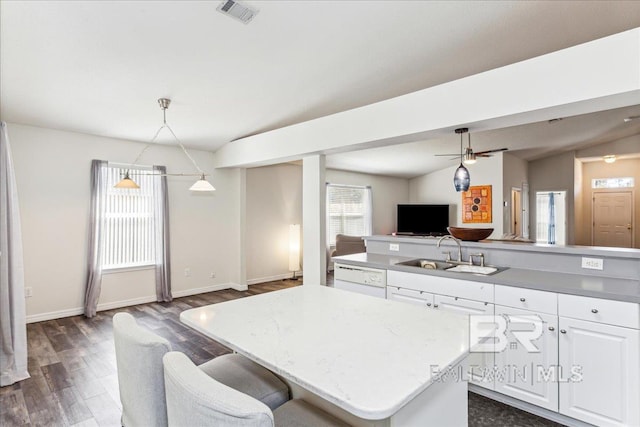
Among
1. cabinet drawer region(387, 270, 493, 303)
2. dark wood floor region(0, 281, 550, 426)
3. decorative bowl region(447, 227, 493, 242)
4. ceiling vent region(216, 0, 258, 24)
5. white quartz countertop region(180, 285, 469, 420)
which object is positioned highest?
ceiling vent region(216, 0, 258, 24)

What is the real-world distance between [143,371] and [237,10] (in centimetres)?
229

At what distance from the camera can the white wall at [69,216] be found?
4.25 meters

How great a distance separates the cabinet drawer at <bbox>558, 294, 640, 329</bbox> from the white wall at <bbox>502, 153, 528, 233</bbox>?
18.9 feet

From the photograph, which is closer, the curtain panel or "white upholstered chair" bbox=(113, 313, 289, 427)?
"white upholstered chair" bbox=(113, 313, 289, 427)

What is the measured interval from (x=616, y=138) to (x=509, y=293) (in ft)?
25.9

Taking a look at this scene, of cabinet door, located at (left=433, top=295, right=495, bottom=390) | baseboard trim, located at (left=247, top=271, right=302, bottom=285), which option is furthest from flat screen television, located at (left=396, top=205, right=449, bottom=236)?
cabinet door, located at (left=433, top=295, right=495, bottom=390)

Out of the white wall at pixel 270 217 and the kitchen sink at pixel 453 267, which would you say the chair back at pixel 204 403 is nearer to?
the kitchen sink at pixel 453 267

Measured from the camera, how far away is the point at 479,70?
3285 mm

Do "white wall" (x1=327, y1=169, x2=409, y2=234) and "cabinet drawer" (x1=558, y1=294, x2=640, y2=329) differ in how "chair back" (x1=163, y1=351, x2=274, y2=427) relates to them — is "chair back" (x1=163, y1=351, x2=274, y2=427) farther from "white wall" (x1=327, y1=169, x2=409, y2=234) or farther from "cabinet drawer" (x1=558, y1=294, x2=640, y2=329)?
"white wall" (x1=327, y1=169, x2=409, y2=234)

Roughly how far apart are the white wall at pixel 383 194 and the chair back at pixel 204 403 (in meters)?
7.28

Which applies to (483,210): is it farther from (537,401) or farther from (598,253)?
(537,401)

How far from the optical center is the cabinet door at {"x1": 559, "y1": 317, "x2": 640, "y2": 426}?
1.94 metres

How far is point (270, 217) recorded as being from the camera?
6754mm

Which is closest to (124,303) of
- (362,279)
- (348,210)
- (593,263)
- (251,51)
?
(362,279)
